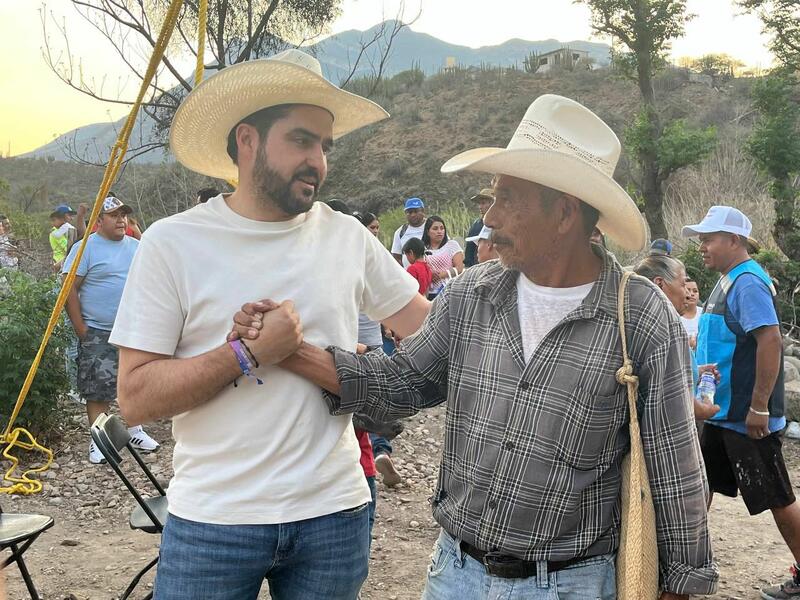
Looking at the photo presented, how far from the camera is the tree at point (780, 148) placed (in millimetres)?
11586

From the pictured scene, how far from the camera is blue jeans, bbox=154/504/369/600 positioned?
1.98 m

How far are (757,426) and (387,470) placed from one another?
103 inches

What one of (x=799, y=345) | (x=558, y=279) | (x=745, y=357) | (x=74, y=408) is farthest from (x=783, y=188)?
(x=558, y=279)

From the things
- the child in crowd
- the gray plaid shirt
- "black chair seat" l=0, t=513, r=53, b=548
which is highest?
the gray plaid shirt

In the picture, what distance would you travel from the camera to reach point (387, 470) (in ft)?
19.0

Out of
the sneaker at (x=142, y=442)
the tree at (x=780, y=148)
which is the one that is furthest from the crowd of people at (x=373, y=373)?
the tree at (x=780, y=148)

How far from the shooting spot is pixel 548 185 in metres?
2.09

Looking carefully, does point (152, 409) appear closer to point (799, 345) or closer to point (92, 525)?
point (92, 525)

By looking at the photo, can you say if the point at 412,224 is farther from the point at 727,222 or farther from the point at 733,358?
the point at 733,358

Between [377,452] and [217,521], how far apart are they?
3848 millimetres

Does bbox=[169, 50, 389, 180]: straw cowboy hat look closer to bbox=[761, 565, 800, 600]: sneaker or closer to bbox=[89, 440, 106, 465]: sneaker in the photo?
bbox=[761, 565, 800, 600]: sneaker

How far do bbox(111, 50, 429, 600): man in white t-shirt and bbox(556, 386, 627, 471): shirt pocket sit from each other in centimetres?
58

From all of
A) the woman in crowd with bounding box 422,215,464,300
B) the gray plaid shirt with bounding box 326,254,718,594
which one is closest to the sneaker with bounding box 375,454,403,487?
the woman in crowd with bounding box 422,215,464,300

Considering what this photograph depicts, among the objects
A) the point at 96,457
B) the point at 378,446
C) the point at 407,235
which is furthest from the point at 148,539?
the point at 407,235
